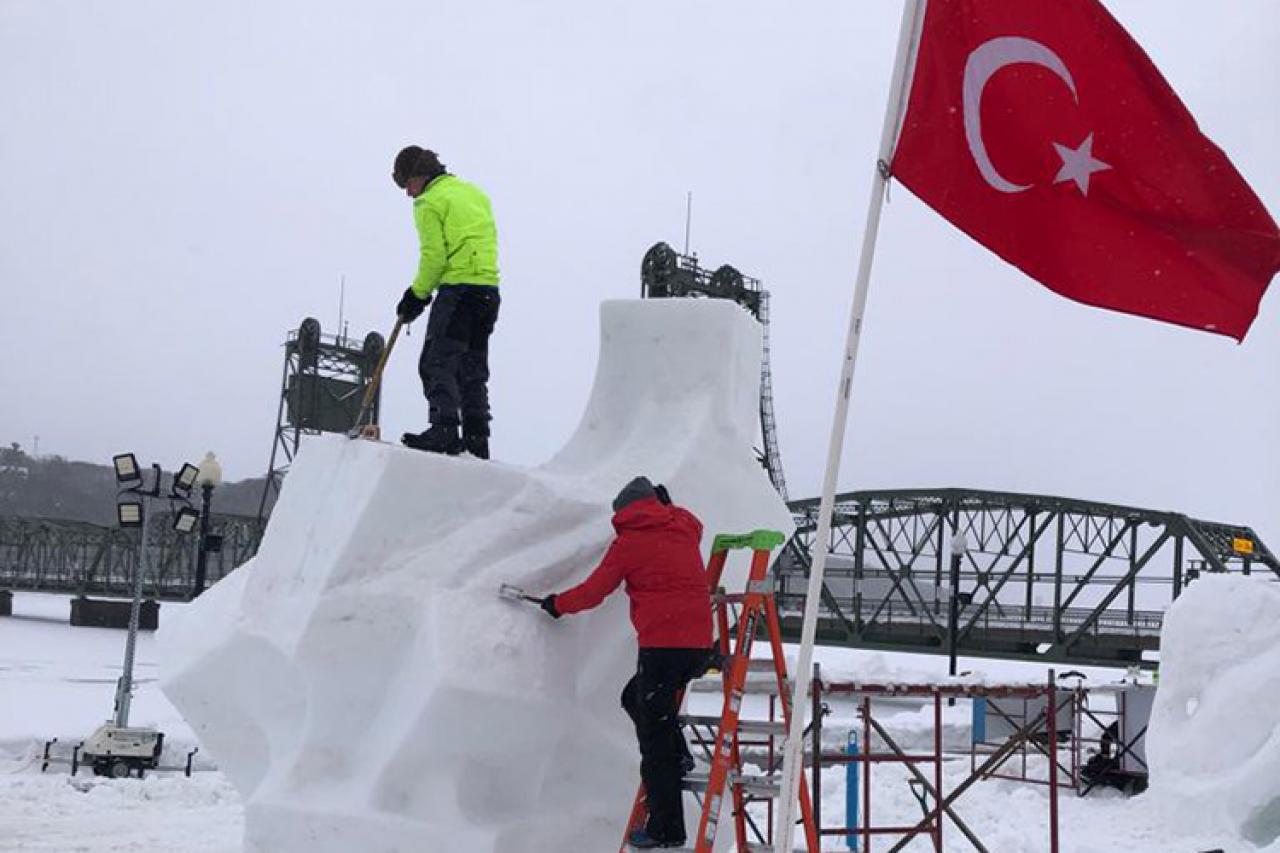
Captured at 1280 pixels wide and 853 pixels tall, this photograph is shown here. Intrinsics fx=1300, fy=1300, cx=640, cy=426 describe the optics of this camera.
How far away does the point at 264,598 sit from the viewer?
642cm

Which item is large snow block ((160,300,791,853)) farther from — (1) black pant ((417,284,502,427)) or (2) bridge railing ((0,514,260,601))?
(2) bridge railing ((0,514,260,601))

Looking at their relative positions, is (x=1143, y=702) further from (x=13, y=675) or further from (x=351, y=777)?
(x=13, y=675)

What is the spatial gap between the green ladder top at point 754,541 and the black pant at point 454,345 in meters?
1.57

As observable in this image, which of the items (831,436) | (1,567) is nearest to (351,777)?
(831,436)

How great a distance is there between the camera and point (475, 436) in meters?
7.06

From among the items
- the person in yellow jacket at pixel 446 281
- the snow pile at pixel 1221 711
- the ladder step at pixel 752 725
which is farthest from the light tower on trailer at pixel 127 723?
the snow pile at pixel 1221 711

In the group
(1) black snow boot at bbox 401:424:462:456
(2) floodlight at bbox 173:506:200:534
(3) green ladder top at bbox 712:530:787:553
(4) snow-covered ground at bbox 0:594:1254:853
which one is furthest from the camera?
(2) floodlight at bbox 173:506:200:534

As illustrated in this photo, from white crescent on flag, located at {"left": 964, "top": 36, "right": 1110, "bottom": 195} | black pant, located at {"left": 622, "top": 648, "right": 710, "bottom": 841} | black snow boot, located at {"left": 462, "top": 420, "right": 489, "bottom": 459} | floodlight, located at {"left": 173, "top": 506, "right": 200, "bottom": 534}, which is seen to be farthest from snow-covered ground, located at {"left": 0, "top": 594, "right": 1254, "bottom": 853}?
white crescent on flag, located at {"left": 964, "top": 36, "right": 1110, "bottom": 195}

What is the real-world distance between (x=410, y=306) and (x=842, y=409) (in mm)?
3082

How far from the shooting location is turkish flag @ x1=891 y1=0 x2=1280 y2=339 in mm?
4676

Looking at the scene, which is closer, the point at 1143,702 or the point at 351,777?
the point at 351,777

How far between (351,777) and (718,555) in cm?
197

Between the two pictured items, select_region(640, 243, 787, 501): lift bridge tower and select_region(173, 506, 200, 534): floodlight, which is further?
select_region(640, 243, 787, 501): lift bridge tower

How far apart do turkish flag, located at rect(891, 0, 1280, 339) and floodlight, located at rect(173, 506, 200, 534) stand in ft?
46.4
